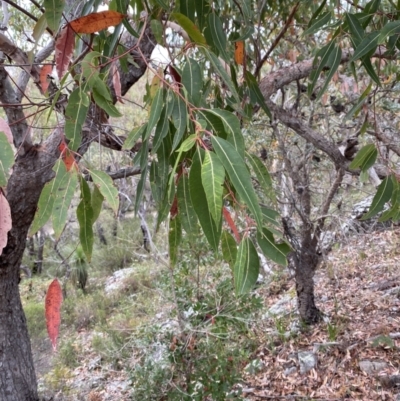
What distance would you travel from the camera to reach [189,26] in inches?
32.2

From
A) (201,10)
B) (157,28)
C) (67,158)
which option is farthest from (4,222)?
(201,10)

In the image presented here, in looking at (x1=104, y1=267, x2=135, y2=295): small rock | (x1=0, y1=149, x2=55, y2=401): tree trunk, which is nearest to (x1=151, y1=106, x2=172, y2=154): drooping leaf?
(x1=0, y1=149, x2=55, y2=401): tree trunk

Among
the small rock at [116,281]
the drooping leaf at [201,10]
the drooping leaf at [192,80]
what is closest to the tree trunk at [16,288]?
the drooping leaf at [201,10]

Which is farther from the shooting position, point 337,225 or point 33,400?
point 337,225

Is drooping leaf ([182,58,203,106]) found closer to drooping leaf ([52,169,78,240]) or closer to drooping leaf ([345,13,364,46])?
drooping leaf ([52,169,78,240])

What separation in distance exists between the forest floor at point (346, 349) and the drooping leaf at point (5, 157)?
235 centimetres

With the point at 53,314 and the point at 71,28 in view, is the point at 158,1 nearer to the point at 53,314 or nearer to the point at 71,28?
the point at 71,28

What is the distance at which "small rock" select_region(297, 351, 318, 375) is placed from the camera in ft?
8.83

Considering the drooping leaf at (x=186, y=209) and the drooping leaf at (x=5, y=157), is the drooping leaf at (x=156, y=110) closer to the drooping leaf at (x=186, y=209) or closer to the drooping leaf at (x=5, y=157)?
the drooping leaf at (x=186, y=209)

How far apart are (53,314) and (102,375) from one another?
311 centimetres

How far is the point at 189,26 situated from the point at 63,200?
1.38ft

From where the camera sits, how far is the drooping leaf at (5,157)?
641mm

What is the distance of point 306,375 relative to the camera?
2.65m

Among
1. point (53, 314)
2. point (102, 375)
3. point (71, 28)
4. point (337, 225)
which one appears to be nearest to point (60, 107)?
point (71, 28)
